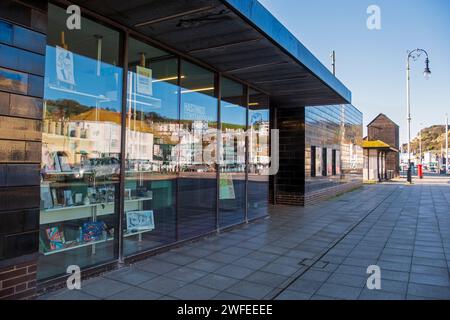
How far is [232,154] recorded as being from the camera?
7684 mm

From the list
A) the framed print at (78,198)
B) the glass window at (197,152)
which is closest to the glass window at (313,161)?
the glass window at (197,152)

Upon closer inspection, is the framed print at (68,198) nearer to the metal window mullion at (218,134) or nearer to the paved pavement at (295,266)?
the paved pavement at (295,266)

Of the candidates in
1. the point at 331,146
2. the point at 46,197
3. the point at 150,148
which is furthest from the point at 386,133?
the point at 46,197

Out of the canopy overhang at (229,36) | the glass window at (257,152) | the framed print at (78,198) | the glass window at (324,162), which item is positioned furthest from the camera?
the glass window at (324,162)

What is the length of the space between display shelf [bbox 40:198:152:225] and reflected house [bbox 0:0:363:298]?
0.6 inches

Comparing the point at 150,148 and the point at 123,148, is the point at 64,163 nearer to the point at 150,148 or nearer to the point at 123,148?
the point at 123,148

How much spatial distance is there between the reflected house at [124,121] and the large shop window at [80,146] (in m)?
0.02

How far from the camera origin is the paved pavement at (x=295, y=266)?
3.80m

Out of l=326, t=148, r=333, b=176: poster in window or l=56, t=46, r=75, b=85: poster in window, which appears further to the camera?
l=326, t=148, r=333, b=176: poster in window

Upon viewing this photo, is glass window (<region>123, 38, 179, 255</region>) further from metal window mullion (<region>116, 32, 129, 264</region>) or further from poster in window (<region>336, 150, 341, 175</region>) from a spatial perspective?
poster in window (<region>336, 150, 341, 175</region>)

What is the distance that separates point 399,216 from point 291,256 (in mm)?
5616

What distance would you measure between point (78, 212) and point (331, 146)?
434 inches

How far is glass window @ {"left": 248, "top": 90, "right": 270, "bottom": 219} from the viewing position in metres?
8.36

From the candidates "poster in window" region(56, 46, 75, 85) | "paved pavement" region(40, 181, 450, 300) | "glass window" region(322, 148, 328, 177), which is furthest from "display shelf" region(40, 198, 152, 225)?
"glass window" region(322, 148, 328, 177)
